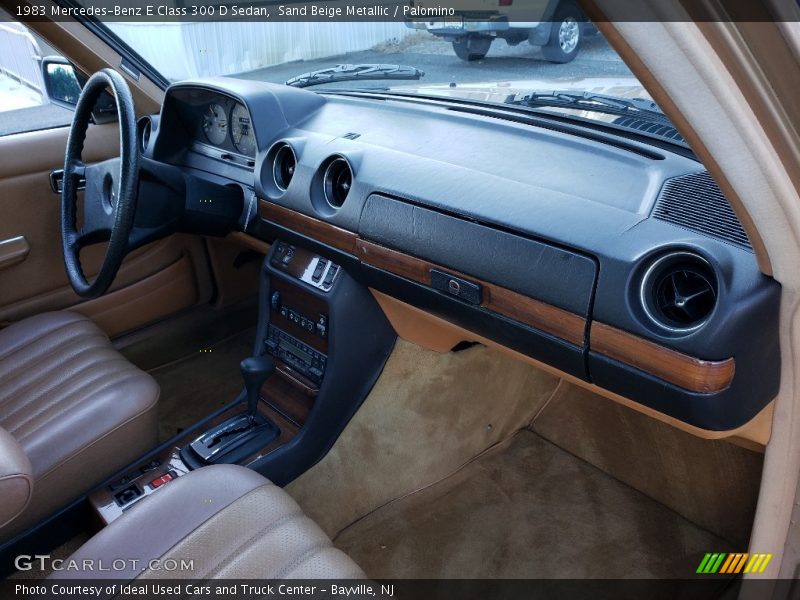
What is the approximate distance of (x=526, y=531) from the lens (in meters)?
2.00

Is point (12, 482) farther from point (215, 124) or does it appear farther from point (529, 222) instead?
point (215, 124)

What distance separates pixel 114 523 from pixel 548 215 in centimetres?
99

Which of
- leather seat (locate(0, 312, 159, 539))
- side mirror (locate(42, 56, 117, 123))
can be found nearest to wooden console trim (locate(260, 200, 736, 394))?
leather seat (locate(0, 312, 159, 539))

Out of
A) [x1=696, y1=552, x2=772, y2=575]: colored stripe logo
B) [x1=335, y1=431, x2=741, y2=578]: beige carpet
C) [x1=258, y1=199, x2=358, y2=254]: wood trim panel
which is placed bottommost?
[x1=335, y1=431, x2=741, y2=578]: beige carpet

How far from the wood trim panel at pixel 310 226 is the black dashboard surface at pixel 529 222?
0.04ft

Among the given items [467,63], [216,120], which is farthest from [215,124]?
[467,63]

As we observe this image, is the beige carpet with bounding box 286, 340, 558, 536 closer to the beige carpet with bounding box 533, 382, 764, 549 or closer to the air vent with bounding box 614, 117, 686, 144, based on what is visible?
the beige carpet with bounding box 533, 382, 764, 549

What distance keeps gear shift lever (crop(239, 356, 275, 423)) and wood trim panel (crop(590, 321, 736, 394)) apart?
1.01 metres

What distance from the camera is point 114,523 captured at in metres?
1.29

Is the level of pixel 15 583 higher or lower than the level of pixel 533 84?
lower

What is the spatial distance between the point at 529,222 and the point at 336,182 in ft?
2.14

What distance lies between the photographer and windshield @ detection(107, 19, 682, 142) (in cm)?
168

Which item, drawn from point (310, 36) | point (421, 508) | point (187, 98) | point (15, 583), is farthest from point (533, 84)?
point (15, 583)

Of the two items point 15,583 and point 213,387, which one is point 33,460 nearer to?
point 15,583
